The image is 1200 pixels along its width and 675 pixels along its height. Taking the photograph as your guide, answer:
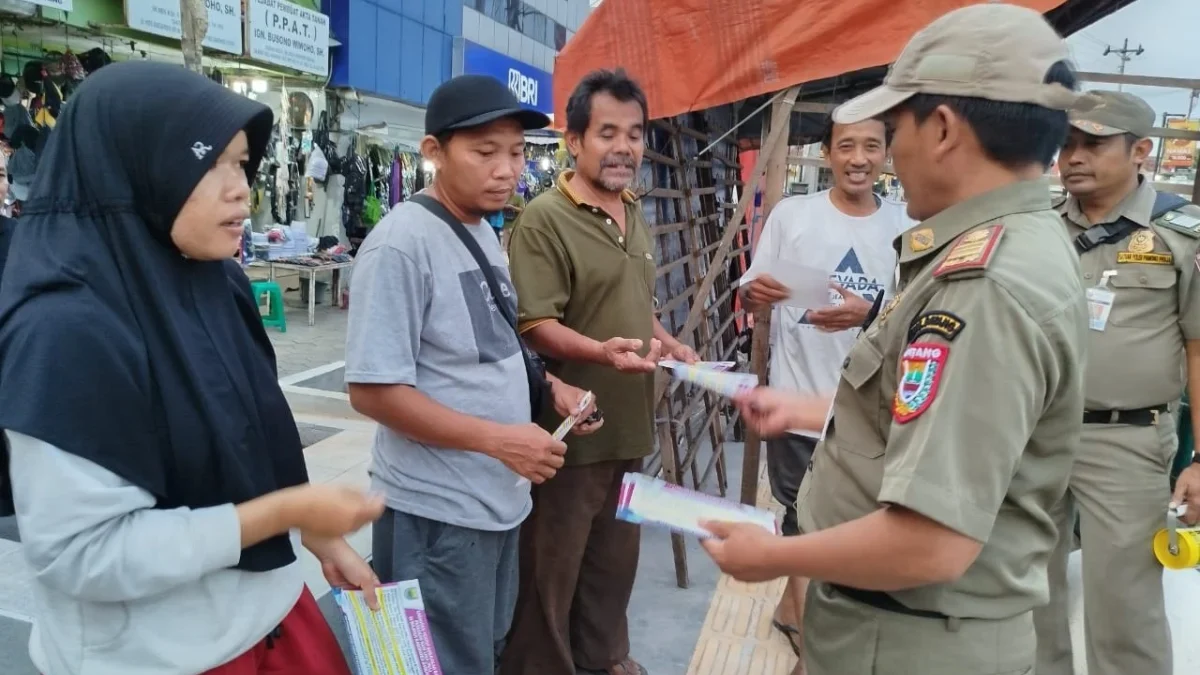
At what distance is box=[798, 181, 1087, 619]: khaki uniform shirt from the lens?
1049 mm

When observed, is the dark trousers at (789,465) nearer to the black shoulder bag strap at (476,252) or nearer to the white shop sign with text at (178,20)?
the black shoulder bag strap at (476,252)

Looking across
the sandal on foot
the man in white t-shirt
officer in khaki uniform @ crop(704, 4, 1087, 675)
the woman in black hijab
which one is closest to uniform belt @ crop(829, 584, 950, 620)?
officer in khaki uniform @ crop(704, 4, 1087, 675)

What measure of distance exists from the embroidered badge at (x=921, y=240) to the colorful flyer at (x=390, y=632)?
3.82 ft

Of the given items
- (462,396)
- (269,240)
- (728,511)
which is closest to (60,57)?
(269,240)

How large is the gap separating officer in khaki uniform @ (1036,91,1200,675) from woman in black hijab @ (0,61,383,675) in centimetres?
248

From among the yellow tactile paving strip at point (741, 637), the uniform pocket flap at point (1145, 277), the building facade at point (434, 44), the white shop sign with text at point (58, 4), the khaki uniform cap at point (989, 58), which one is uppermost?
the building facade at point (434, 44)

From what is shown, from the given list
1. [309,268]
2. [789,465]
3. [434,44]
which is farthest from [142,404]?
[434,44]

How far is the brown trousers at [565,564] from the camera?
8.23ft

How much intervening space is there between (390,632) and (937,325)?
1.18 m

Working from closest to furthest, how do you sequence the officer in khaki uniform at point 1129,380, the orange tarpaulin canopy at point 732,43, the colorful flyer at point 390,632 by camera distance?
the colorful flyer at point 390,632 < the officer in khaki uniform at point 1129,380 < the orange tarpaulin canopy at point 732,43

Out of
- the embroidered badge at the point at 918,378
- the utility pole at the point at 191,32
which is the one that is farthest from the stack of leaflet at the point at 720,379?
the utility pole at the point at 191,32

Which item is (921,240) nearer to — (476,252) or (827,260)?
(476,252)

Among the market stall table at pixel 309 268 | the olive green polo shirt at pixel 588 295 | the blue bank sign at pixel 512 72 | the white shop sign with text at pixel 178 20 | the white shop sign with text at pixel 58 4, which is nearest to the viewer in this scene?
the olive green polo shirt at pixel 588 295

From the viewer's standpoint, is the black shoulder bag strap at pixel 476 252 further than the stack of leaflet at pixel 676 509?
Yes
